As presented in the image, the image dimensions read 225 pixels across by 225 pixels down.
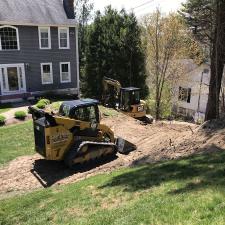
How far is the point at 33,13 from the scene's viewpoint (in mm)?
29469

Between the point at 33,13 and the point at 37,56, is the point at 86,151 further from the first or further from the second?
the point at 33,13

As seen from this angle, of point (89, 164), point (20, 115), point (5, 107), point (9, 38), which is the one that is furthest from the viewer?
point (9, 38)

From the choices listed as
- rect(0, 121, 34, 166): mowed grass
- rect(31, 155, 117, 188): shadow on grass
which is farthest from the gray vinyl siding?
rect(31, 155, 117, 188): shadow on grass

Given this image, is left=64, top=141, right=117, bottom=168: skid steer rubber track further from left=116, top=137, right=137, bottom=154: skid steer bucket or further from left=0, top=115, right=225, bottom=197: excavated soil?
left=116, top=137, right=137, bottom=154: skid steer bucket

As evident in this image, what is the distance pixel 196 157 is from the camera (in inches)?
437

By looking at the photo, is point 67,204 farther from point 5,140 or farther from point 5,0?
point 5,0

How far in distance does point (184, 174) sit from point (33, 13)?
80.0 feet

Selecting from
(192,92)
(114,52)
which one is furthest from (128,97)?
(192,92)

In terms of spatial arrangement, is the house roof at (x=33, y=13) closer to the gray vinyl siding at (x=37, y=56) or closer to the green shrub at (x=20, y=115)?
the gray vinyl siding at (x=37, y=56)

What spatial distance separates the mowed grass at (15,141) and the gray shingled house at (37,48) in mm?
8964

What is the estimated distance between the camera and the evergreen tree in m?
33.9

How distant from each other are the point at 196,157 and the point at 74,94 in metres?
22.3

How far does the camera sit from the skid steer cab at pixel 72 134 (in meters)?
13.4

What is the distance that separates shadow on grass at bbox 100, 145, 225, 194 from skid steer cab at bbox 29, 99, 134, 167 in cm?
333
